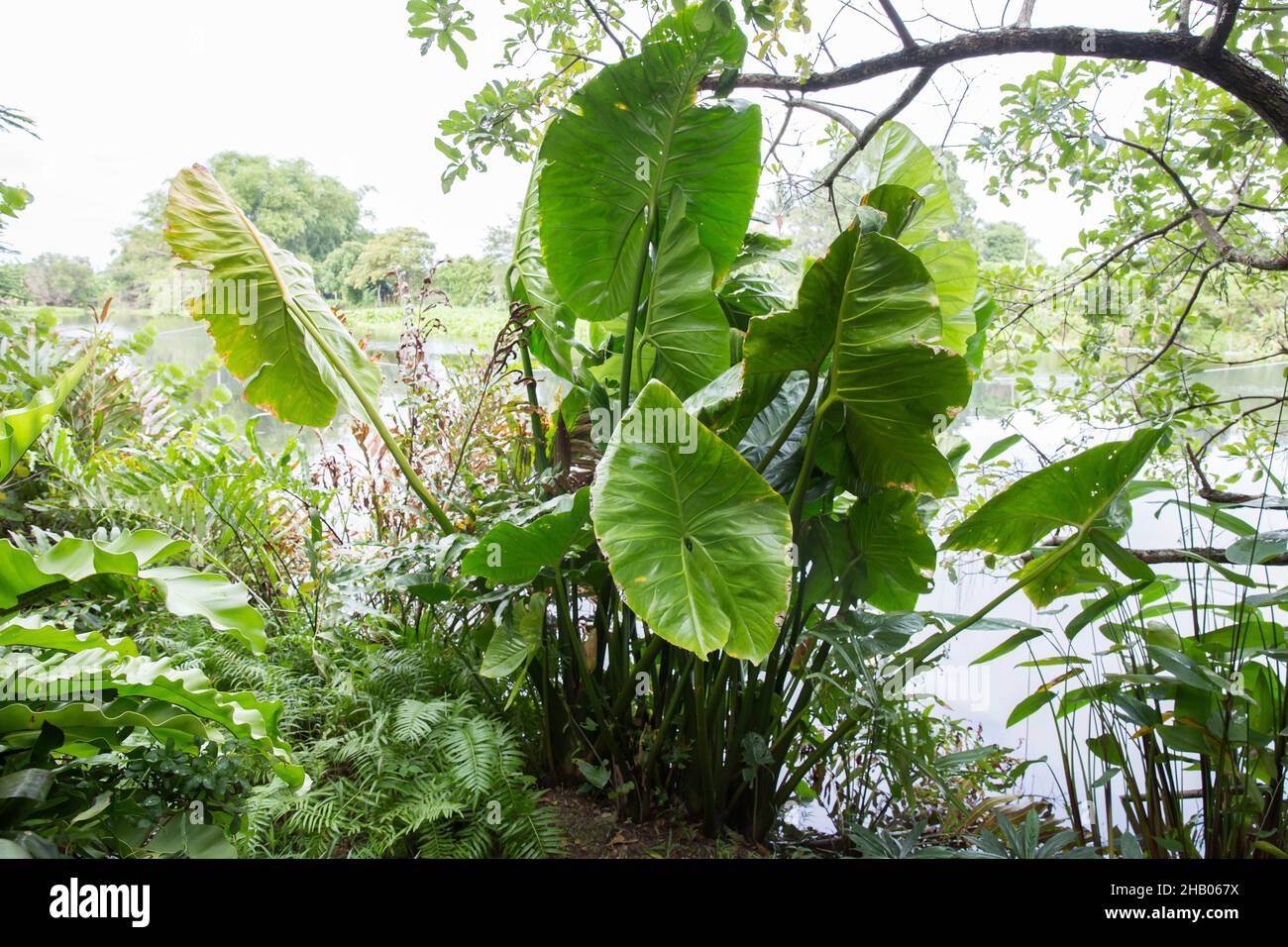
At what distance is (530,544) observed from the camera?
4.51 feet

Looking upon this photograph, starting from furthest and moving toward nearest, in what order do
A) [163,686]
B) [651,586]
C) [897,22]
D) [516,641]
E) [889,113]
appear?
1. [889,113]
2. [516,641]
3. [897,22]
4. [651,586]
5. [163,686]

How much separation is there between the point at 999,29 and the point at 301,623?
6.69 feet

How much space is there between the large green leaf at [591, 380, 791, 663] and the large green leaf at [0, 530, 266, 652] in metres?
0.59

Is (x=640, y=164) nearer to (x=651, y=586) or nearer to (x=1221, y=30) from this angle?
(x=651, y=586)

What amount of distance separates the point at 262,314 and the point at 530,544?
35.7 inches

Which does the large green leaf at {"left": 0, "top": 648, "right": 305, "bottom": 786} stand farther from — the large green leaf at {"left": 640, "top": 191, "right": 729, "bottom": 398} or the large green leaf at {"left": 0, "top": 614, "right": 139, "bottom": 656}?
the large green leaf at {"left": 640, "top": 191, "right": 729, "bottom": 398}

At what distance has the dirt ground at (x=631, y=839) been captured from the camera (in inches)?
60.6

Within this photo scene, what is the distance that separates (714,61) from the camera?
1421mm

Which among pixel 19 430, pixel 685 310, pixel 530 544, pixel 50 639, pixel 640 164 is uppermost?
pixel 640 164

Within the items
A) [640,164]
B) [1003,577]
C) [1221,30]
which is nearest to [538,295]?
[640,164]

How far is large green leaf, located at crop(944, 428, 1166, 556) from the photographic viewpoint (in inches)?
49.2

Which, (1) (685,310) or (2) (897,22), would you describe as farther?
(1) (685,310)
